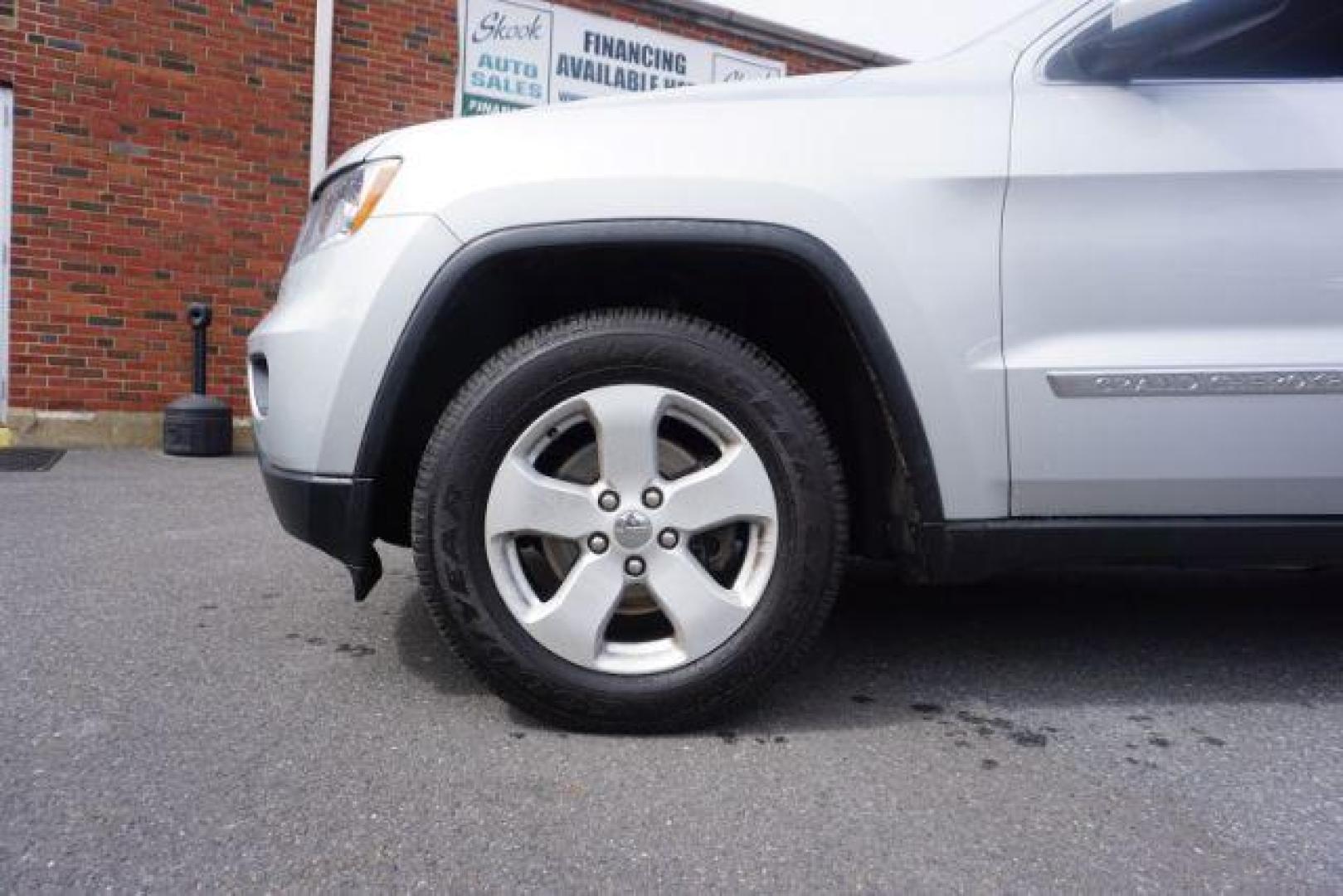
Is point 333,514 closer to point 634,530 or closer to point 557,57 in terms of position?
point 634,530

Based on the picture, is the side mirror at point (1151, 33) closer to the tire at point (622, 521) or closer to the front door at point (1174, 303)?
the front door at point (1174, 303)

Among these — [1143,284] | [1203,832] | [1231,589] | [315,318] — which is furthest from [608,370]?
[1231,589]

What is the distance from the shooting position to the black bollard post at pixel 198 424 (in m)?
6.16

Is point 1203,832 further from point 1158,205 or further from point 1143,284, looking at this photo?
point 1158,205

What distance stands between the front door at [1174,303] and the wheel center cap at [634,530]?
2.56 feet

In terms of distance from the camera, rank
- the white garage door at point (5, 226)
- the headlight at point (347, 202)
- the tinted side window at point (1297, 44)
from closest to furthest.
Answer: the headlight at point (347, 202) → the tinted side window at point (1297, 44) → the white garage door at point (5, 226)

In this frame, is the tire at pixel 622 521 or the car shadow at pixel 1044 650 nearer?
the tire at pixel 622 521

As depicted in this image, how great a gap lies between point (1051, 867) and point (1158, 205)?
132 centimetres

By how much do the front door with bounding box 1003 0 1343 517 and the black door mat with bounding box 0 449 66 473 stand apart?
536 centimetres

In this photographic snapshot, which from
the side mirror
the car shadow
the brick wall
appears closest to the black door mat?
the brick wall

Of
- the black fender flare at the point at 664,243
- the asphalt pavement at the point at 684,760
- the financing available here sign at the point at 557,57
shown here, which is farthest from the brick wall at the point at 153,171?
the black fender flare at the point at 664,243

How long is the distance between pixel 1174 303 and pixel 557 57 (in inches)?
267

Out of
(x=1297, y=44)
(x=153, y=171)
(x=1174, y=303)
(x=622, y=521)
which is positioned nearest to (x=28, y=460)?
(x=153, y=171)

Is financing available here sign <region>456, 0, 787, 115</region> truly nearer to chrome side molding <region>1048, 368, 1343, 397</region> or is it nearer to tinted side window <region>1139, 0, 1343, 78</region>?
tinted side window <region>1139, 0, 1343, 78</region>
